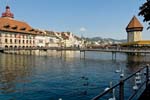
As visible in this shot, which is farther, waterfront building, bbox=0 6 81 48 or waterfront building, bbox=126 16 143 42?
waterfront building, bbox=126 16 143 42

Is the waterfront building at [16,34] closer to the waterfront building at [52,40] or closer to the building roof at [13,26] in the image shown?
the building roof at [13,26]

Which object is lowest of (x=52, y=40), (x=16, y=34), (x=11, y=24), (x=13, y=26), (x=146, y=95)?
(x=146, y=95)

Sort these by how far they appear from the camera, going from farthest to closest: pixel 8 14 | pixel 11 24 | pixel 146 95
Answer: pixel 8 14, pixel 11 24, pixel 146 95

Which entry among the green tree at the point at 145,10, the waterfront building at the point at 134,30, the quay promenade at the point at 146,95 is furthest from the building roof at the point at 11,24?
the quay promenade at the point at 146,95

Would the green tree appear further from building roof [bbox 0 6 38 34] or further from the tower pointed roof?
the tower pointed roof

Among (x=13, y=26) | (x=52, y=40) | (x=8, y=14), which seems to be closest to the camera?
(x=13, y=26)

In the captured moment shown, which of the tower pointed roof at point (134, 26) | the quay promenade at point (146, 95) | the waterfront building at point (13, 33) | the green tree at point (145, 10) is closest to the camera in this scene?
the quay promenade at point (146, 95)

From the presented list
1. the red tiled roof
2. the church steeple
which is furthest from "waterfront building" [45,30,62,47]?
the church steeple

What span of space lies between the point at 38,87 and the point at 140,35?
400ft

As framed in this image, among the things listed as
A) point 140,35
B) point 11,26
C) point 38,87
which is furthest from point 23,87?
point 140,35

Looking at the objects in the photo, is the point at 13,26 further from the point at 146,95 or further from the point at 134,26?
the point at 146,95

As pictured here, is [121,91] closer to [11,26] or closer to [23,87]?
[23,87]

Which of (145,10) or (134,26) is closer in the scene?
(145,10)

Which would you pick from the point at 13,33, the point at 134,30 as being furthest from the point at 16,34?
the point at 134,30
